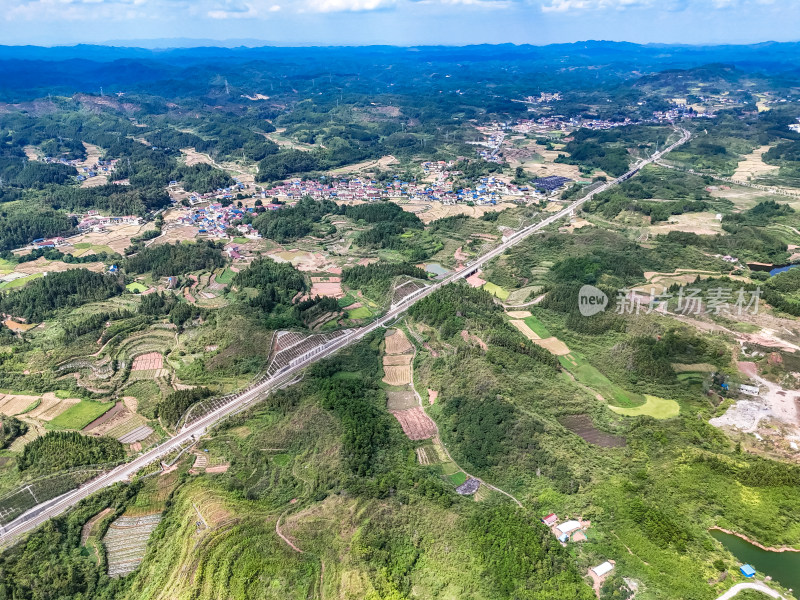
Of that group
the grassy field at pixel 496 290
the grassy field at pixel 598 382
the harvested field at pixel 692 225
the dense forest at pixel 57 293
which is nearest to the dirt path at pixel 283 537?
the grassy field at pixel 598 382

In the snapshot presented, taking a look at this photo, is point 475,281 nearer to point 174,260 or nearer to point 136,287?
point 174,260

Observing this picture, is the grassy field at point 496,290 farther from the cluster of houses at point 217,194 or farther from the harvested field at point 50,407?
the cluster of houses at point 217,194

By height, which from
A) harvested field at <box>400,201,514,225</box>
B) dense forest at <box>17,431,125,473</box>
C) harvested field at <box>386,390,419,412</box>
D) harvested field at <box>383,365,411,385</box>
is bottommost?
harvested field at <box>386,390,419,412</box>

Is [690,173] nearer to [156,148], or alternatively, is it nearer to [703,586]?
[703,586]

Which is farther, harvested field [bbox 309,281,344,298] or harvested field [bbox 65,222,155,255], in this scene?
harvested field [bbox 65,222,155,255]

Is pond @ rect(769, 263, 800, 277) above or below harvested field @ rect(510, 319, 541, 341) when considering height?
above

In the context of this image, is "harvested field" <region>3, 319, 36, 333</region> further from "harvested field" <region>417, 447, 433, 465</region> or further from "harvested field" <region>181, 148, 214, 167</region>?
"harvested field" <region>181, 148, 214, 167</region>

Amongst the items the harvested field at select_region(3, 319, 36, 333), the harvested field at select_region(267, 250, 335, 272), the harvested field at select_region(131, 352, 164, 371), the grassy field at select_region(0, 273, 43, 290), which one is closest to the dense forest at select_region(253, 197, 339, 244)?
the harvested field at select_region(267, 250, 335, 272)

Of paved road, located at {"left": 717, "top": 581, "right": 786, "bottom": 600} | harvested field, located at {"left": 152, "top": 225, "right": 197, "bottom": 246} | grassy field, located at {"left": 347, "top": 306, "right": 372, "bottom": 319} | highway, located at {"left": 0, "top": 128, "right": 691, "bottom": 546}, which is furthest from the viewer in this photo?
harvested field, located at {"left": 152, "top": 225, "right": 197, "bottom": 246}
